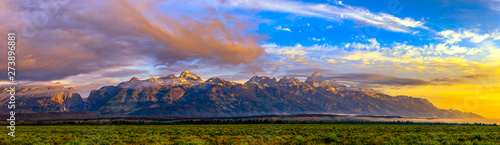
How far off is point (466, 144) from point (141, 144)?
105 feet

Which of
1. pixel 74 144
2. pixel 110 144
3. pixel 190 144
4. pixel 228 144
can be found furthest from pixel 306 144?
pixel 74 144

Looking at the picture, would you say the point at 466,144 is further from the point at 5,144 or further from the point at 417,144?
the point at 5,144

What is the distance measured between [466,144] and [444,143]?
2.30 metres

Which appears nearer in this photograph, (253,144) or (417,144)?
(417,144)

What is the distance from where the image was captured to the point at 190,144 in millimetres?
30328

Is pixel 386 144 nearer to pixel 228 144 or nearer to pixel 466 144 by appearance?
pixel 466 144

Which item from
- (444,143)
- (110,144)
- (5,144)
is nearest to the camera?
(444,143)

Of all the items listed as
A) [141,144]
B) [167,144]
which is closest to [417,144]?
[167,144]

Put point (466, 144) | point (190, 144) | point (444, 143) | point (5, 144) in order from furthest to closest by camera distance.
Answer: point (5, 144) < point (190, 144) < point (444, 143) < point (466, 144)

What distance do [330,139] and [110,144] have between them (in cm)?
2404

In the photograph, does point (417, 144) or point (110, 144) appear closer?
point (417, 144)

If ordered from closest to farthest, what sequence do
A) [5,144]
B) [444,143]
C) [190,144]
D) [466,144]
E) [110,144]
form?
[466,144], [444,143], [190,144], [110,144], [5,144]

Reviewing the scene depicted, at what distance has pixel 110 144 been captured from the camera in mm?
32625

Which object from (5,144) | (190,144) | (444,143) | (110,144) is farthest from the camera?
(5,144)
